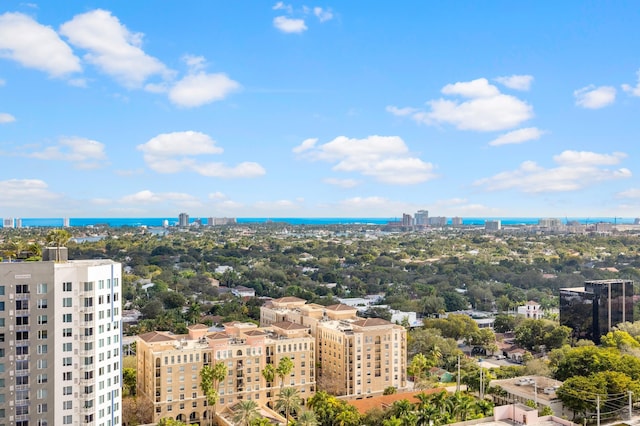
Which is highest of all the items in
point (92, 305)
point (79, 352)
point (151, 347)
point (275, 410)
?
point (92, 305)

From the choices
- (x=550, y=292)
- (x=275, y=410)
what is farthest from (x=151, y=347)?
(x=550, y=292)

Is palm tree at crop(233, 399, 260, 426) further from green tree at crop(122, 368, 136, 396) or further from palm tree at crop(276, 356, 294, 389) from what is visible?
green tree at crop(122, 368, 136, 396)

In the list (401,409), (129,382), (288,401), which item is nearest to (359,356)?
(288,401)

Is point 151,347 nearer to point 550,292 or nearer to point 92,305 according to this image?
point 92,305

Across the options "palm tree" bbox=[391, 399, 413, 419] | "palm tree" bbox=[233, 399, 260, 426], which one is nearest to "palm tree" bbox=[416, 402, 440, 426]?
"palm tree" bbox=[391, 399, 413, 419]

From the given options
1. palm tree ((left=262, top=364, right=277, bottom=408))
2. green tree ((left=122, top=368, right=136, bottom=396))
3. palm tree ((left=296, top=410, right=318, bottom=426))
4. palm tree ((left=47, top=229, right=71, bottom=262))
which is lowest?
green tree ((left=122, top=368, right=136, bottom=396))

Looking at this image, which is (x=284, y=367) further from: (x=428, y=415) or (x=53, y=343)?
(x=53, y=343)

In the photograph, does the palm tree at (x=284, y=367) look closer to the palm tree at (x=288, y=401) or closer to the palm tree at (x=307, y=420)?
the palm tree at (x=288, y=401)
